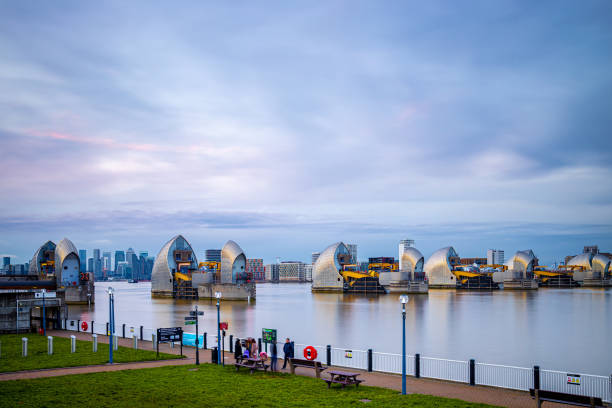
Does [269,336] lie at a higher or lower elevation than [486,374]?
higher

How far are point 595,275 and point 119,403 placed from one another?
16982cm

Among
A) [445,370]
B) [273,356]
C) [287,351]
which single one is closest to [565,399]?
[287,351]

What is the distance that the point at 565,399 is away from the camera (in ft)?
46.6

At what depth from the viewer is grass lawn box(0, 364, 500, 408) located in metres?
14.9

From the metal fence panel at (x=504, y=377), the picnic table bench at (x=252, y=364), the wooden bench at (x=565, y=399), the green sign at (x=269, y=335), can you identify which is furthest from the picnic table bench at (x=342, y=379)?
the metal fence panel at (x=504, y=377)

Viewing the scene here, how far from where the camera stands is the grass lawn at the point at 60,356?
21.4 metres

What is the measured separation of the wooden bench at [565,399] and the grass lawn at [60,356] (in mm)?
15590

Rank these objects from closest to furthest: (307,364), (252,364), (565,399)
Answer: (565,399) → (307,364) → (252,364)

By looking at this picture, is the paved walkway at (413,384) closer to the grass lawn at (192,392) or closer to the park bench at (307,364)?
the park bench at (307,364)

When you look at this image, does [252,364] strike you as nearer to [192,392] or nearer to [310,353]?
[310,353]

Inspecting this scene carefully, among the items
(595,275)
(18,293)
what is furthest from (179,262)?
(595,275)

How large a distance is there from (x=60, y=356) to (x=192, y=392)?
34.2 ft

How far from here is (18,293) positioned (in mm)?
33906

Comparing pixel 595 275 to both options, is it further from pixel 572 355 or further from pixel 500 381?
pixel 500 381
